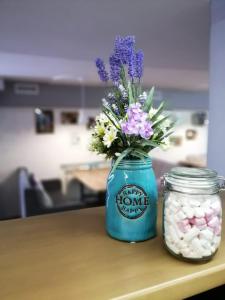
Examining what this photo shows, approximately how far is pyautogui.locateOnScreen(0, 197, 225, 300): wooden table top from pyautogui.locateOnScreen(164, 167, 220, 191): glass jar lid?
0.17 meters

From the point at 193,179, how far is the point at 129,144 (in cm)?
17

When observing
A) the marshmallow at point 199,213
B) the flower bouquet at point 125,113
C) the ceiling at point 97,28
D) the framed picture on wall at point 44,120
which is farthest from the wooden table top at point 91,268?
the framed picture on wall at point 44,120

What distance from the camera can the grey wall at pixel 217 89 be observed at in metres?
1.14

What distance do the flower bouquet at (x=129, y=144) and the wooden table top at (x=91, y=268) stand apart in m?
0.05

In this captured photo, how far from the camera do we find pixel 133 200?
615 millimetres

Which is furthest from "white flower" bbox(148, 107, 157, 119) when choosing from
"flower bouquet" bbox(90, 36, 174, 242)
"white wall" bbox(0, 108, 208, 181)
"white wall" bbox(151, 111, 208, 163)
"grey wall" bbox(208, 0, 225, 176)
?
"white wall" bbox(151, 111, 208, 163)

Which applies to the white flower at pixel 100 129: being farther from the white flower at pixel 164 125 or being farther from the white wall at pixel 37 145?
the white wall at pixel 37 145

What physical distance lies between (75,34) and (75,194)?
12.0 feet

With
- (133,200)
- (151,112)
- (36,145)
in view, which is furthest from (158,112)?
(36,145)

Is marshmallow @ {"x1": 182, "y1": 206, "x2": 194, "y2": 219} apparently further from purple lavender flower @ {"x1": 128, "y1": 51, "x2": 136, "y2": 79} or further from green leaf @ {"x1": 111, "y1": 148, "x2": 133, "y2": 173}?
purple lavender flower @ {"x1": 128, "y1": 51, "x2": 136, "y2": 79}

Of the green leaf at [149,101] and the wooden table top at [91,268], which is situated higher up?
the green leaf at [149,101]

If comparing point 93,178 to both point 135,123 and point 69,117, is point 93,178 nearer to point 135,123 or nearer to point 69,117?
point 69,117

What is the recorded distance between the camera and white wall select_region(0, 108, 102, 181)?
4.19 m

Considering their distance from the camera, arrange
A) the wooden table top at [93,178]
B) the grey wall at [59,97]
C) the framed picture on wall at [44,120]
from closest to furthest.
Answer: the wooden table top at [93,178] → the grey wall at [59,97] → the framed picture on wall at [44,120]
